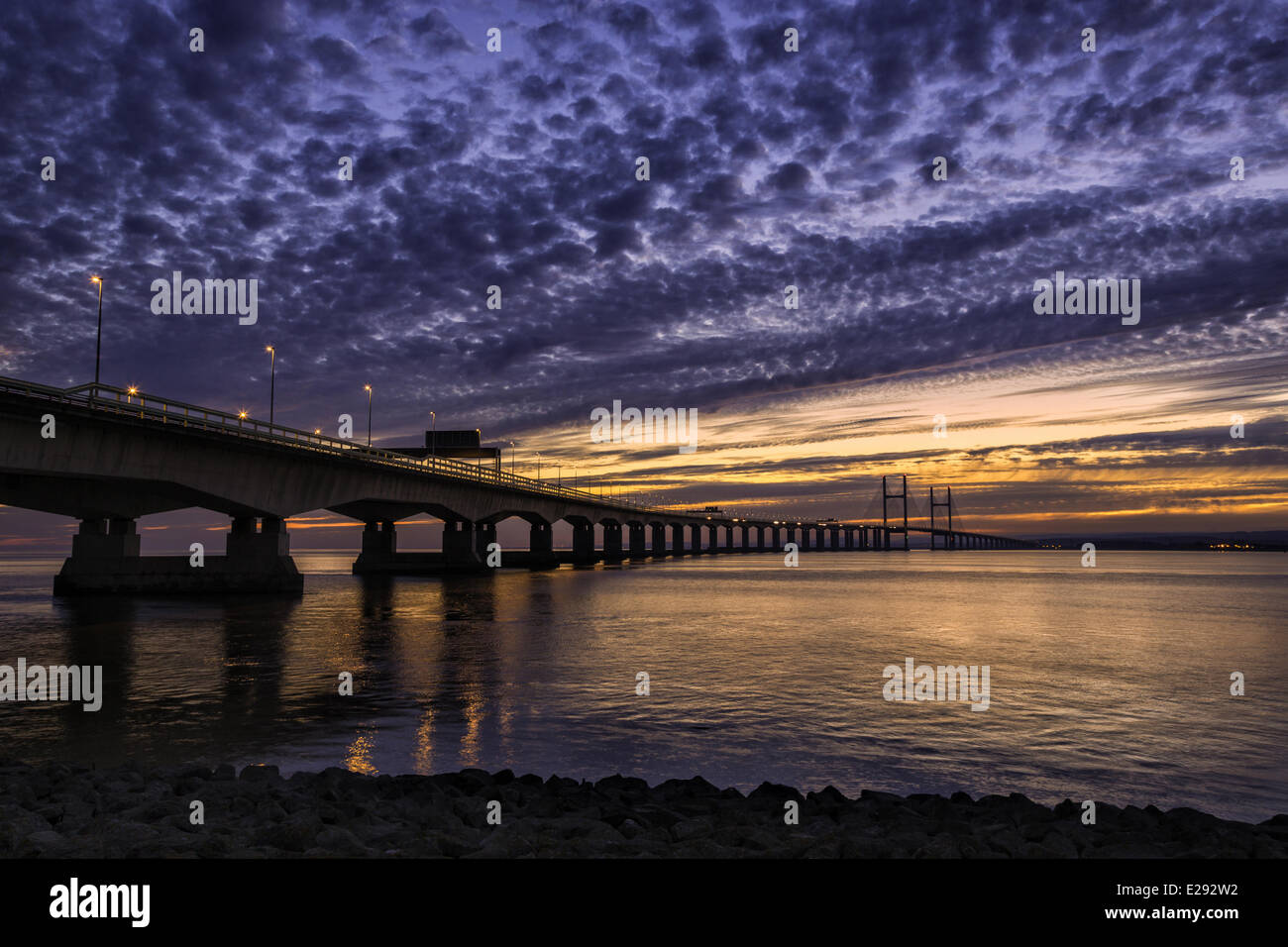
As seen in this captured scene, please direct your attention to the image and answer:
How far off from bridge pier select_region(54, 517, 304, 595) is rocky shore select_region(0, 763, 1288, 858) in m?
44.4

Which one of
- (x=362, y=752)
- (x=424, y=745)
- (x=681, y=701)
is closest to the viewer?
(x=362, y=752)

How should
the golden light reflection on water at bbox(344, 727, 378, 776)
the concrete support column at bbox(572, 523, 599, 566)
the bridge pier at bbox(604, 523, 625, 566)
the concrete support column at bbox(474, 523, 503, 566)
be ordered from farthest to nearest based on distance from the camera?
1. the bridge pier at bbox(604, 523, 625, 566)
2. the concrete support column at bbox(572, 523, 599, 566)
3. the concrete support column at bbox(474, 523, 503, 566)
4. the golden light reflection on water at bbox(344, 727, 378, 776)

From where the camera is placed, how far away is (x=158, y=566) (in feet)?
168

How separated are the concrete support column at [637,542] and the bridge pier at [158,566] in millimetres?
127389

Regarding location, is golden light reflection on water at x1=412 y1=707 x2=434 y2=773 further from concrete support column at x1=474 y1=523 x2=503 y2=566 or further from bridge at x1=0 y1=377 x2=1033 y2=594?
concrete support column at x1=474 y1=523 x2=503 y2=566

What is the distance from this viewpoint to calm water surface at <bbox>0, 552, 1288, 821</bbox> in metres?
13.3

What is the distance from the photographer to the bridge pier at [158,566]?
50844 mm

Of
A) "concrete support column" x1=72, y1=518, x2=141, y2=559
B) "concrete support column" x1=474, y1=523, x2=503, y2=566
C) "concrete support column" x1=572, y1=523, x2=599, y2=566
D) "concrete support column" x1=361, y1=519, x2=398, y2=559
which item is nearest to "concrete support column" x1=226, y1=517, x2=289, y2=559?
"concrete support column" x1=72, y1=518, x2=141, y2=559

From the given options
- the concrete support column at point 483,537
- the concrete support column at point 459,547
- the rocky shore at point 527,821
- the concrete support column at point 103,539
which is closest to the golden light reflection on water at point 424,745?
the rocky shore at point 527,821

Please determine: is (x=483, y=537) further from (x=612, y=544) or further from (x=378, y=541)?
(x=612, y=544)

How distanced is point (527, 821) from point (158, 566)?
52644 millimetres

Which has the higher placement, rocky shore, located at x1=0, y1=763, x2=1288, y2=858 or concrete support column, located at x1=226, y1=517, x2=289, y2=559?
concrete support column, located at x1=226, y1=517, x2=289, y2=559

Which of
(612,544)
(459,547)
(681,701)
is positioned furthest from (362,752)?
(612,544)
